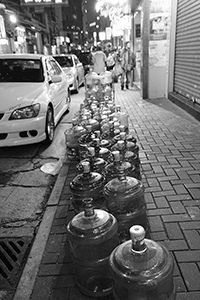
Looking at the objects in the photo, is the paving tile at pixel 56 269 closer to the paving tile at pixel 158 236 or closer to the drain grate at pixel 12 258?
the drain grate at pixel 12 258

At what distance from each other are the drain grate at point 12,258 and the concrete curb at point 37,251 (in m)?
0.11

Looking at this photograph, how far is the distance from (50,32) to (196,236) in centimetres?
4257

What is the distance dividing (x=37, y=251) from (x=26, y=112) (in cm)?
331

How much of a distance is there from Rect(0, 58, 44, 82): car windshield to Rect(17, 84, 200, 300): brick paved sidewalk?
2.70m

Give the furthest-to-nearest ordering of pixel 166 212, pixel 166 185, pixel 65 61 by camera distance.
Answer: pixel 65 61 < pixel 166 185 < pixel 166 212

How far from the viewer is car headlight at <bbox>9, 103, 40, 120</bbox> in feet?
17.9

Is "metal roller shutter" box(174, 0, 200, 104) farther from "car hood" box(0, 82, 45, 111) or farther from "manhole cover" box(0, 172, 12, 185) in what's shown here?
"manhole cover" box(0, 172, 12, 185)

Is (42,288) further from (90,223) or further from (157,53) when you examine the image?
(157,53)

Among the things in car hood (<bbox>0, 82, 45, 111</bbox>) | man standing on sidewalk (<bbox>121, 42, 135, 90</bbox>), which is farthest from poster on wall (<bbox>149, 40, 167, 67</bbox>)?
car hood (<bbox>0, 82, 45, 111</bbox>)

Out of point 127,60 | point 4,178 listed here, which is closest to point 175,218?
point 4,178

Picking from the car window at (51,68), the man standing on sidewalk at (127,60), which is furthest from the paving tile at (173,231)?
the man standing on sidewalk at (127,60)

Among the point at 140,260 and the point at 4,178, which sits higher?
the point at 140,260

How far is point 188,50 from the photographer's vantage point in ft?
27.2

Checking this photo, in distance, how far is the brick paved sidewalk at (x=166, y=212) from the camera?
2.40 metres
